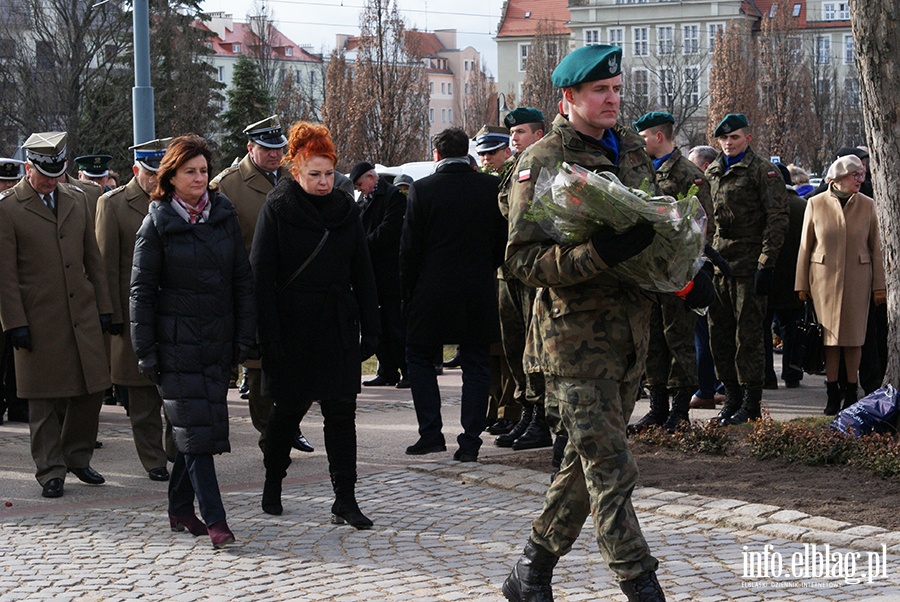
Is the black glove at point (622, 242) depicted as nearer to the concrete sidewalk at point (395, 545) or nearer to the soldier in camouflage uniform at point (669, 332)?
the concrete sidewalk at point (395, 545)

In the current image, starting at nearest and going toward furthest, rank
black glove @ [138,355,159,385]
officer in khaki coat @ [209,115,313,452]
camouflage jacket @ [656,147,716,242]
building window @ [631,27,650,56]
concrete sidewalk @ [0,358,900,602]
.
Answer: concrete sidewalk @ [0,358,900,602] < black glove @ [138,355,159,385] < officer in khaki coat @ [209,115,313,452] < camouflage jacket @ [656,147,716,242] < building window @ [631,27,650,56]

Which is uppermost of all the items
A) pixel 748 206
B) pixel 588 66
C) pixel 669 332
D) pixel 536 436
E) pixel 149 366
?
pixel 588 66

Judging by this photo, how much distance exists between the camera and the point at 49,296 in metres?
8.49

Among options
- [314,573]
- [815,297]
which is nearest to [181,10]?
[815,297]

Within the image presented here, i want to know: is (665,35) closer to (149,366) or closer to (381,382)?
(381,382)

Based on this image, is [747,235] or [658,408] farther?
[747,235]

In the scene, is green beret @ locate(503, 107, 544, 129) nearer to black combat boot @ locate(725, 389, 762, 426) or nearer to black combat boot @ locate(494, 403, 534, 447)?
black combat boot @ locate(494, 403, 534, 447)

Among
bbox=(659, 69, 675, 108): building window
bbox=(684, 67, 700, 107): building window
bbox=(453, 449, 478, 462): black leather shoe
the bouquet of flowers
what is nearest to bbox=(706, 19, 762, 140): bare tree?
bbox=(684, 67, 700, 107): building window

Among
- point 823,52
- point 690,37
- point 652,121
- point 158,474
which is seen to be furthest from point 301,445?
point 690,37

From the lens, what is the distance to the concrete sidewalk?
577 cm

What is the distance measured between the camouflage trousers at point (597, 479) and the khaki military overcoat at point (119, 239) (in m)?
4.54

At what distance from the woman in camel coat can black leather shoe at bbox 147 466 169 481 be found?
17.8ft

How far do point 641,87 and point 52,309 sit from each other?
67491 mm

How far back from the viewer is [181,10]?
55.3 metres
